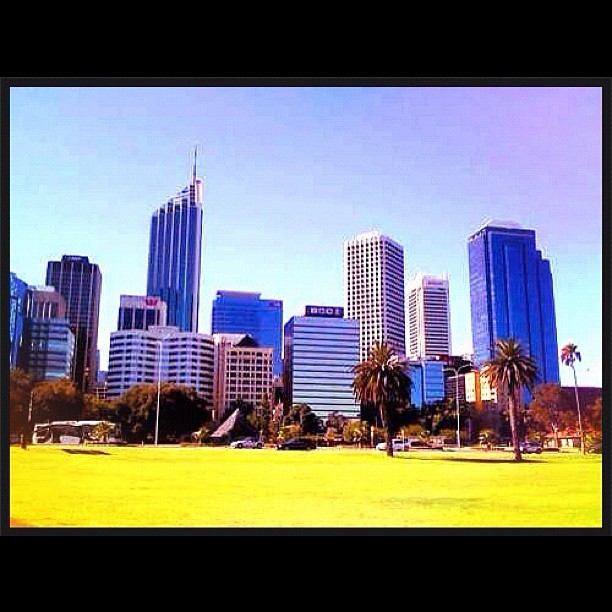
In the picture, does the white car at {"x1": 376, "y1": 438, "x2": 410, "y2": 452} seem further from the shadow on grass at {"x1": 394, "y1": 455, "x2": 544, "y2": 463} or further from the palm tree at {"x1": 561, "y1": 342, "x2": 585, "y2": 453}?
the palm tree at {"x1": 561, "y1": 342, "x2": 585, "y2": 453}

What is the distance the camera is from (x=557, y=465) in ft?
29.1

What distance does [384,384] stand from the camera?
10.7 meters

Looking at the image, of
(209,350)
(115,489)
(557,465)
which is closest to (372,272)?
(209,350)

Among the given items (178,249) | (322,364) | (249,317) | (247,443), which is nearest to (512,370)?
(322,364)

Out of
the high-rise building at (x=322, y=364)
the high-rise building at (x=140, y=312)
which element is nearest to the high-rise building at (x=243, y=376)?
the high-rise building at (x=322, y=364)

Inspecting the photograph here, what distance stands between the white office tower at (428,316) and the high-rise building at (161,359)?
3.05 metres

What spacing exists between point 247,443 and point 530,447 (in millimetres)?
4163

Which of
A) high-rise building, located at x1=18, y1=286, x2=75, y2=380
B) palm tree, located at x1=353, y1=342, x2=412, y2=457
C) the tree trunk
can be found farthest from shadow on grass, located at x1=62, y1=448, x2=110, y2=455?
the tree trunk

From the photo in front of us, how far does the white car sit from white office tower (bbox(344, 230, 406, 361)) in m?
1.33

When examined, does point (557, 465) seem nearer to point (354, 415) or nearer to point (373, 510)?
point (373, 510)

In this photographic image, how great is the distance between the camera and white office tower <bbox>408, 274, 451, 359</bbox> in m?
9.45

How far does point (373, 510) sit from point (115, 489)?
10.1ft
